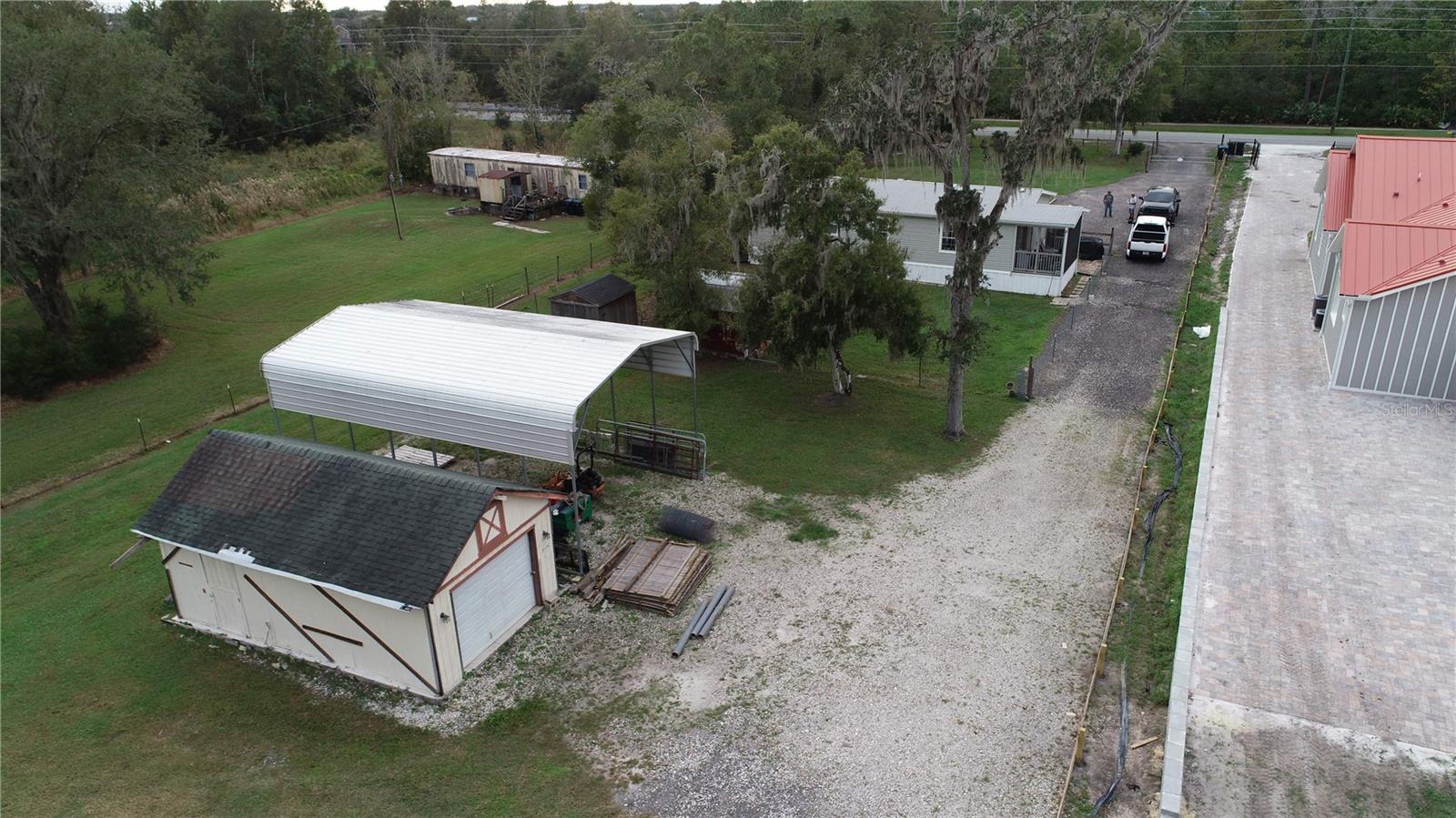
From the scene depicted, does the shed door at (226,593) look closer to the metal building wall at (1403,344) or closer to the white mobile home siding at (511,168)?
the metal building wall at (1403,344)

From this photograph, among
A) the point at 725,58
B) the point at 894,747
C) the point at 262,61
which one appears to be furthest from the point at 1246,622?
the point at 262,61

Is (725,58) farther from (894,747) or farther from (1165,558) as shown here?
(894,747)

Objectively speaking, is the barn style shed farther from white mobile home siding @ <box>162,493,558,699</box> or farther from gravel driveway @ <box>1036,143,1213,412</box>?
gravel driveway @ <box>1036,143,1213,412</box>

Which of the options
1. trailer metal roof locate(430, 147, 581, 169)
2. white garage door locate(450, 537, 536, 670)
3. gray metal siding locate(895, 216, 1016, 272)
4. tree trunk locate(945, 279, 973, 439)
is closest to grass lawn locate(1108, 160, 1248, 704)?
tree trunk locate(945, 279, 973, 439)

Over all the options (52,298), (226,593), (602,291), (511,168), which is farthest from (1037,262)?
(52,298)

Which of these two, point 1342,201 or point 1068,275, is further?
point 1068,275
